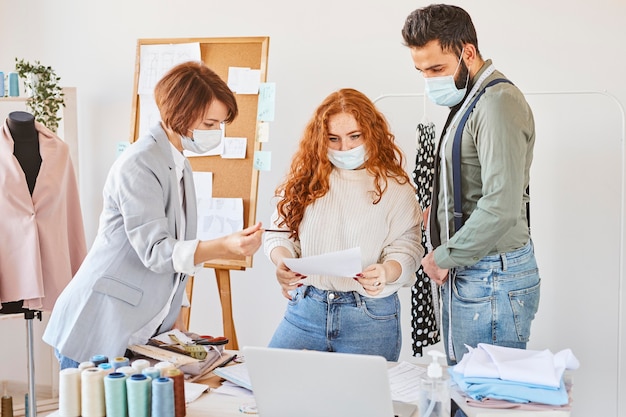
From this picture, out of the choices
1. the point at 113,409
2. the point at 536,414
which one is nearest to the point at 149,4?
the point at 113,409

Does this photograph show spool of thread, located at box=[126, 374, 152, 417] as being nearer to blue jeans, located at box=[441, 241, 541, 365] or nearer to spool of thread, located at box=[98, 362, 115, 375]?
spool of thread, located at box=[98, 362, 115, 375]

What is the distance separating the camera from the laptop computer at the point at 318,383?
153 cm

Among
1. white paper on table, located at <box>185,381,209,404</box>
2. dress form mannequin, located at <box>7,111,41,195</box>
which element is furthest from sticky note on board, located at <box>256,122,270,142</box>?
white paper on table, located at <box>185,381,209,404</box>

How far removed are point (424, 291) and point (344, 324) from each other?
0.64 meters

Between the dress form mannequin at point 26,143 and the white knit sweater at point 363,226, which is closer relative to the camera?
the white knit sweater at point 363,226

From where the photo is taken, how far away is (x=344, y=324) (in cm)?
221

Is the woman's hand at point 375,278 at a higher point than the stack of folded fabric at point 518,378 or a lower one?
higher

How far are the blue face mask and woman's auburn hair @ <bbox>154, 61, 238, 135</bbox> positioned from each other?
0.64m

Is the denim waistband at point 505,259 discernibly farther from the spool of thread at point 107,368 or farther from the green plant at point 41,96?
the green plant at point 41,96

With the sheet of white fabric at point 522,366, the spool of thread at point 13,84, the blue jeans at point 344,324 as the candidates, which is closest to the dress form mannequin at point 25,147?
the spool of thread at point 13,84

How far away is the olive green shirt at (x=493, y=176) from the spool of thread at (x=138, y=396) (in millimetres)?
906

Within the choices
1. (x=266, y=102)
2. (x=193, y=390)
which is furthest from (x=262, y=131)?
(x=193, y=390)

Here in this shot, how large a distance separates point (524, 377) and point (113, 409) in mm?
906

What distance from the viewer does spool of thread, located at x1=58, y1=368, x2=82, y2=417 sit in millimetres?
1694
